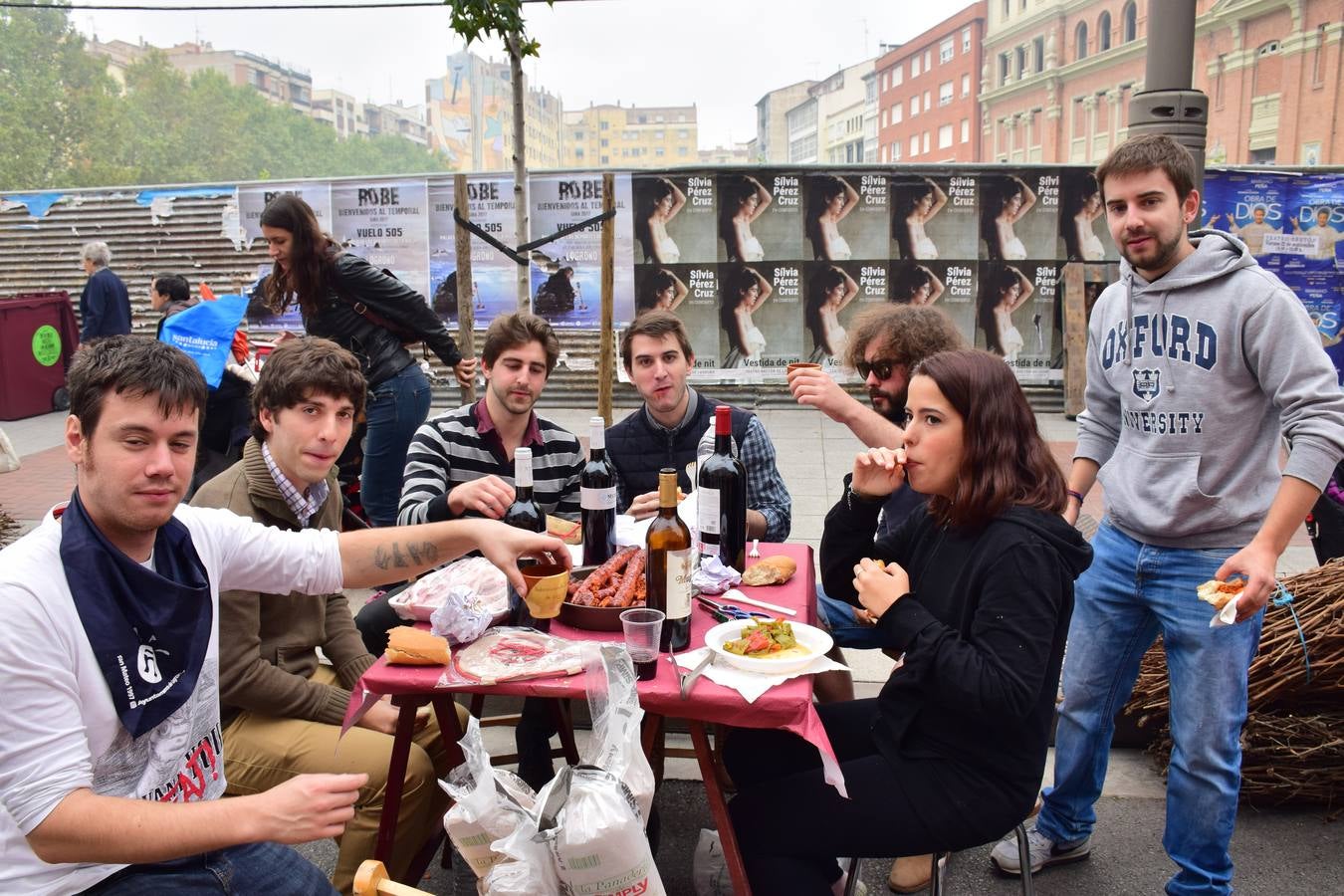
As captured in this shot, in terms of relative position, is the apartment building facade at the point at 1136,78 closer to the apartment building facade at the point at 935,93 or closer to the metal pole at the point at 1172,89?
the metal pole at the point at 1172,89

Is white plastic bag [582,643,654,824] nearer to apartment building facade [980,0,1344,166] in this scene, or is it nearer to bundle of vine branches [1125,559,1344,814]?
bundle of vine branches [1125,559,1344,814]

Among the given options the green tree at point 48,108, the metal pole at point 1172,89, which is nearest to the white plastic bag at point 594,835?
the metal pole at point 1172,89

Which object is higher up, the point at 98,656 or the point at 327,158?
the point at 327,158

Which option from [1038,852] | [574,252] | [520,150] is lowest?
[1038,852]

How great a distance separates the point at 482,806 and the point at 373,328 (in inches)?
152

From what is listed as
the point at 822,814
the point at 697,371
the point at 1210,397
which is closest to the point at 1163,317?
the point at 1210,397

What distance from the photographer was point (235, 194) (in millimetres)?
10891

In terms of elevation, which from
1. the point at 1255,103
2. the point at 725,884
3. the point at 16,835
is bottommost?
the point at 725,884

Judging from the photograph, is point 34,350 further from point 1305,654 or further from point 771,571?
point 1305,654

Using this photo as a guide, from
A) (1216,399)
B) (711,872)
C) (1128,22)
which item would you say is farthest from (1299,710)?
(1128,22)

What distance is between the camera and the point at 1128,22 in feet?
154

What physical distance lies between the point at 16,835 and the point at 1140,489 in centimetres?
278

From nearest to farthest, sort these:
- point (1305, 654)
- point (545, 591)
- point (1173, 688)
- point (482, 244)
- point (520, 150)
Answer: point (545, 591) → point (1173, 688) → point (1305, 654) → point (520, 150) → point (482, 244)

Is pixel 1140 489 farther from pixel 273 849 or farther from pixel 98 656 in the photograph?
pixel 98 656
